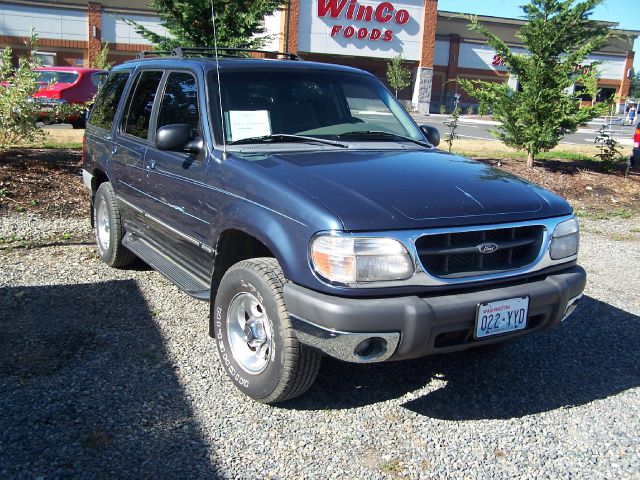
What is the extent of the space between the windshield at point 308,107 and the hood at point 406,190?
41 cm

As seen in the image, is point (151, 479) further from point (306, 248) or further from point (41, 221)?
point (41, 221)

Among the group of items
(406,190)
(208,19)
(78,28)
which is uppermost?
(78,28)

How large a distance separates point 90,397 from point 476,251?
7.55 ft

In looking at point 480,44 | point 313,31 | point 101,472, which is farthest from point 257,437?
point 480,44

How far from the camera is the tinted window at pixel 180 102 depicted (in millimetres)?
4273

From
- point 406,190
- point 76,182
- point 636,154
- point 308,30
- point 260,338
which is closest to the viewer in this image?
point 406,190

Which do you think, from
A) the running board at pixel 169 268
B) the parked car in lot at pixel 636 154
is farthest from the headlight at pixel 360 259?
the parked car in lot at pixel 636 154

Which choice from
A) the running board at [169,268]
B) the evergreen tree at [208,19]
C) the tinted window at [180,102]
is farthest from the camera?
the evergreen tree at [208,19]

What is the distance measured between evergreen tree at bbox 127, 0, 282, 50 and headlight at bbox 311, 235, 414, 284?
7.60 meters

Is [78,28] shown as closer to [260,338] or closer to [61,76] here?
[61,76]

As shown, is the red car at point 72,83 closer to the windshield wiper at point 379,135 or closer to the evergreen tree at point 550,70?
the evergreen tree at point 550,70

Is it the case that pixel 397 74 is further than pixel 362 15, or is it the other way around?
pixel 362 15

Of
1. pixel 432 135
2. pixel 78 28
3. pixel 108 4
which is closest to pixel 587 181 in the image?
pixel 432 135

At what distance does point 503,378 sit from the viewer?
4.05m
